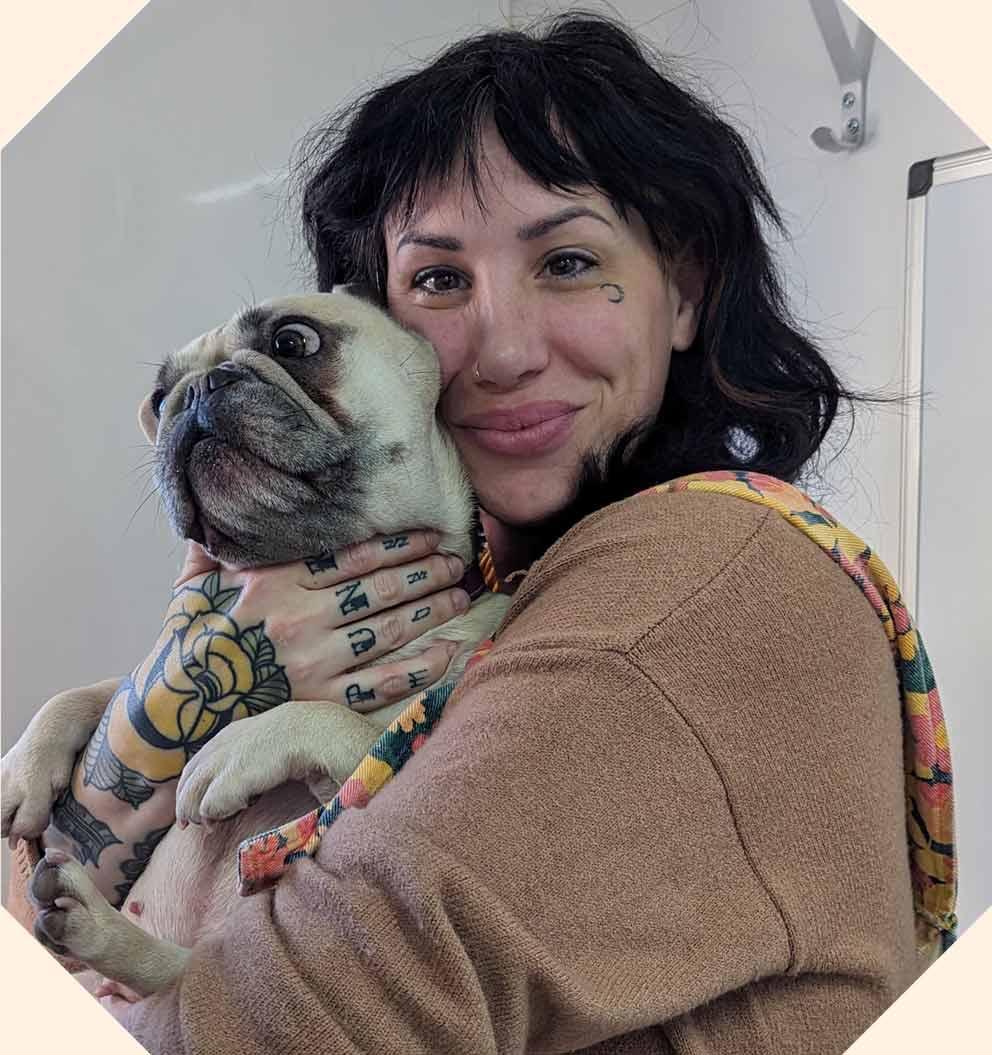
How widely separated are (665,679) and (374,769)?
17 cm

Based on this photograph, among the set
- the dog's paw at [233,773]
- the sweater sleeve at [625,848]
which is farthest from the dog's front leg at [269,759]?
the sweater sleeve at [625,848]

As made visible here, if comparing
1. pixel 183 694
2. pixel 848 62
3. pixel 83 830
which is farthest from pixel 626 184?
pixel 83 830

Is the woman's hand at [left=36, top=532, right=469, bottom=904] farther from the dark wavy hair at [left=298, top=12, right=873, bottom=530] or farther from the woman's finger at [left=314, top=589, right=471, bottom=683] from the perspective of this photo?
the dark wavy hair at [left=298, top=12, right=873, bottom=530]

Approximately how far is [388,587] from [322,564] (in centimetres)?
4

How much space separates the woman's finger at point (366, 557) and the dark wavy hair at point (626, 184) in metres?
0.09

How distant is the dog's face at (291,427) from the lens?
0.64 metres

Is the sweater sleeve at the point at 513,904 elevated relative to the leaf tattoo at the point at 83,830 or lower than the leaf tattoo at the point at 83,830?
elevated

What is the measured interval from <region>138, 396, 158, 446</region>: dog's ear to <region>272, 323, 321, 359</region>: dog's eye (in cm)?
9

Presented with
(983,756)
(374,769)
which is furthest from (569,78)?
(983,756)

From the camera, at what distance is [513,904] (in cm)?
40

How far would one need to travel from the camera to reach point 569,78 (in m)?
0.64

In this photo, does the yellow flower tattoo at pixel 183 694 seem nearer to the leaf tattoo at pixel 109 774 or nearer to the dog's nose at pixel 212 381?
the leaf tattoo at pixel 109 774

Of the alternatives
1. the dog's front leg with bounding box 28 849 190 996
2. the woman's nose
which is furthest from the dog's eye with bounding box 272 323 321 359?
the dog's front leg with bounding box 28 849 190 996

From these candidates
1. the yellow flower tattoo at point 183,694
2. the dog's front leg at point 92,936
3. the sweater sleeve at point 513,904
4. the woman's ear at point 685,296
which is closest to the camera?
the sweater sleeve at point 513,904
